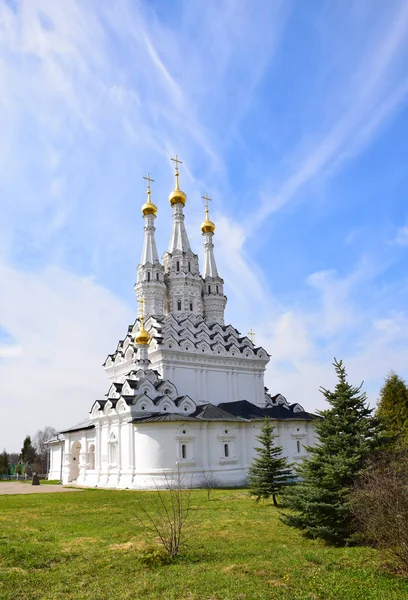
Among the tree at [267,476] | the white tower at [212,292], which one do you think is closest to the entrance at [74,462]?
the white tower at [212,292]

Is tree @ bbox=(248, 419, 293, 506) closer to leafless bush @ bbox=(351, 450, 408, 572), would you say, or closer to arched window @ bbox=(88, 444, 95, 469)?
leafless bush @ bbox=(351, 450, 408, 572)

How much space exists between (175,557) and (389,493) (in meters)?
4.02

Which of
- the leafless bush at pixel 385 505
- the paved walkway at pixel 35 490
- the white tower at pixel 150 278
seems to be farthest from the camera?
the white tower at pixel 150 278

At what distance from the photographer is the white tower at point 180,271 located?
3734cm

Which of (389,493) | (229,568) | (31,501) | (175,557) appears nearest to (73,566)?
(175,557)

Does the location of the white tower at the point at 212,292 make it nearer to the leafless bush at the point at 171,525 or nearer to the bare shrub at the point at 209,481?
the bare shrub at the point at 209,481

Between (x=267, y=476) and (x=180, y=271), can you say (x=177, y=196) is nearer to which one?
(x=180, y=271)

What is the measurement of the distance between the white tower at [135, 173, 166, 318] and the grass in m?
24.0

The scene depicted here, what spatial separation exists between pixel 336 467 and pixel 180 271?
94.1 feet

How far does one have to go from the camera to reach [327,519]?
10.0 meters

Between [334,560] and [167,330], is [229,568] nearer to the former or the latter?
[334,560]

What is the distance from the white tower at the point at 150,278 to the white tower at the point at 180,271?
2.82 ft

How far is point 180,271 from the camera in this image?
3766cm

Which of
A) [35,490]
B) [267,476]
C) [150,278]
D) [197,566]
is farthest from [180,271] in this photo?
[197,566]
